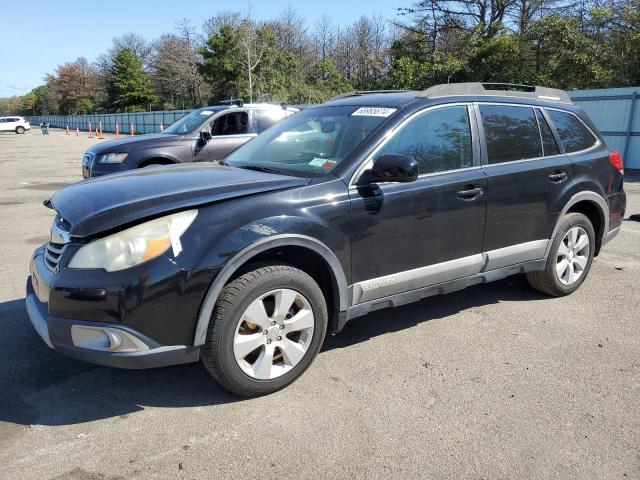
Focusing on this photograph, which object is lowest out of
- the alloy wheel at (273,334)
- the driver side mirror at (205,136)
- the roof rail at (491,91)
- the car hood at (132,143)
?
the alloy wheel at (273,334)

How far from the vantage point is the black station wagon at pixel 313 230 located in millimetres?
2717

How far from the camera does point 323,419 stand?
2.89 meters

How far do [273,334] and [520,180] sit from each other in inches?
93.6

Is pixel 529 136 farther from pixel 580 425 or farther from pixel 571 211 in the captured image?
pixel 580 425

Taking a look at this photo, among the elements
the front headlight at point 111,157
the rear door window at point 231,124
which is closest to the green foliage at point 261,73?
the rear door window at point 231,124

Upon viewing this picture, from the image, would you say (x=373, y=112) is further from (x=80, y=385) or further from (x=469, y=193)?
(x=80, y=385)

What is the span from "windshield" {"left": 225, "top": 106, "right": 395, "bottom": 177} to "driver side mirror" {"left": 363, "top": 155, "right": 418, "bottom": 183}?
0.96ft

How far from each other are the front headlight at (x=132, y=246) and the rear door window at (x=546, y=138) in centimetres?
320

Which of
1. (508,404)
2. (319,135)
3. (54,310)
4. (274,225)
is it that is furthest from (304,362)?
(319,135)

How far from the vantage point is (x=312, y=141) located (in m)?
3.92

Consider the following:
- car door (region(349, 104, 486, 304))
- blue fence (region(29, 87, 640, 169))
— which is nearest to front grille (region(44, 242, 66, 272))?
car door (region(349, 104, 486, 304))

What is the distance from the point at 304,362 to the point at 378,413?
21.6 inches

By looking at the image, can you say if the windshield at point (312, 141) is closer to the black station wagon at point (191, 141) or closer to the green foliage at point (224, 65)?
the black station wagon at point (191, 141)

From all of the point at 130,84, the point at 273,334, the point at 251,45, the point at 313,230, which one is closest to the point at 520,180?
the point at 313,230
